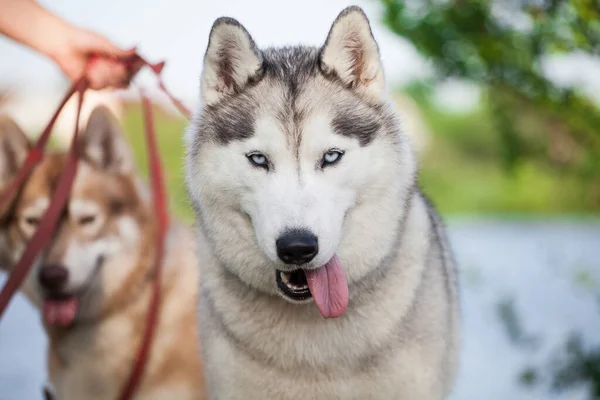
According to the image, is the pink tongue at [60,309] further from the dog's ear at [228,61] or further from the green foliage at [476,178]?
the green foliage at [476,178]

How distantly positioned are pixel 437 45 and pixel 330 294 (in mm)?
2271

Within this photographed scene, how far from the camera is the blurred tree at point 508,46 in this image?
3768 mm

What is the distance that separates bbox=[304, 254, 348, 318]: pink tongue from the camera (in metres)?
2.14

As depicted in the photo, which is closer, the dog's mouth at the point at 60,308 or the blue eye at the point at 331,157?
the blue eye at the point at 331,157

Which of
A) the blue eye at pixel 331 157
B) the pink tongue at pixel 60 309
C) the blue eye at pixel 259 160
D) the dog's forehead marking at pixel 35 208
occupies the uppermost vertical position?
the blue eye at pixel 331 157

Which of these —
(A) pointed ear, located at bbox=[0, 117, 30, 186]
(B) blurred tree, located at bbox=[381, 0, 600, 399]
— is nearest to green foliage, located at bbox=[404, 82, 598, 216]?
(B) blurred tree, located at bbox=[381, 0, 600, 399]

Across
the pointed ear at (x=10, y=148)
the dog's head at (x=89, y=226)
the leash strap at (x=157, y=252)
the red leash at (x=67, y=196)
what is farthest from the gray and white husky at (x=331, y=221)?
the pointed ear at (x=10, y=148)

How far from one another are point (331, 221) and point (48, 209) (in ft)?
4.64

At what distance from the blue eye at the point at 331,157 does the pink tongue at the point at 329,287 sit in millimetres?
282

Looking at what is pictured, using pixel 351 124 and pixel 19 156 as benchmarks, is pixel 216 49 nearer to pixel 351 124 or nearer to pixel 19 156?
pixel 351 124

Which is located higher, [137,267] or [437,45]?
[437,45]

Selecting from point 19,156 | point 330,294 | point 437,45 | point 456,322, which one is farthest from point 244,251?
point 437,45

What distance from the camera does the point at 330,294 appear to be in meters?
2.18

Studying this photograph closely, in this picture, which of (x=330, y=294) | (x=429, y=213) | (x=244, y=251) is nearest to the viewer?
(x=330, y=294)
